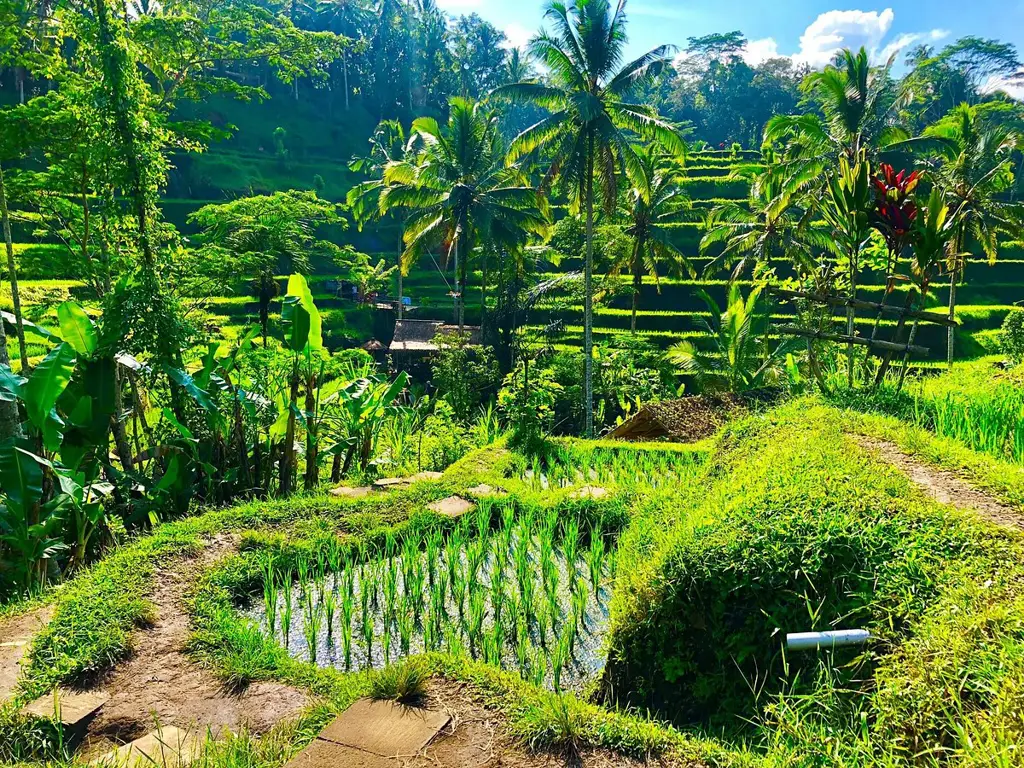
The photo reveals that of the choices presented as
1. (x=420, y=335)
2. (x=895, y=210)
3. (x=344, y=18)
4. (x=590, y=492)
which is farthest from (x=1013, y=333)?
(x=344, y=18)

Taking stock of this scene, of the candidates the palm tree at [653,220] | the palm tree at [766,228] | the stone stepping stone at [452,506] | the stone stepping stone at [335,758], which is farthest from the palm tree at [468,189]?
the stone stepping stone at [335,758]

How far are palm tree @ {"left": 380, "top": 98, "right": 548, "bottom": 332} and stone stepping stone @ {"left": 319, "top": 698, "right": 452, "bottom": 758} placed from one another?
1615 centimetres

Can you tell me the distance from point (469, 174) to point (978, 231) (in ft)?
40.9

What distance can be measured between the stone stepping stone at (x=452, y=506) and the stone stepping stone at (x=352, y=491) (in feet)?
2.19

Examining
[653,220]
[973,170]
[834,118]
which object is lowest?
[653,220]

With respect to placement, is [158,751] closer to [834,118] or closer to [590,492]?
[590,492]

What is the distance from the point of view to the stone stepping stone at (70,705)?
2.78 metres

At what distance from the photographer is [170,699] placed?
10.0 feet

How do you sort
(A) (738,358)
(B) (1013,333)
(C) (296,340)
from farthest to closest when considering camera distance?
(B) (1013,333)
(A) (738,358)
(C) (296,340)

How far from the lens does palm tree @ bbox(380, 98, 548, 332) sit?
1806 cm

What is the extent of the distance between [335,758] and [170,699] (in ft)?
3.96

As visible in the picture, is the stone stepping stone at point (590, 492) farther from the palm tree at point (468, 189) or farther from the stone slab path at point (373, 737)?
the palm tree at point (468, 189)

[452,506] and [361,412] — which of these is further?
[361,412]

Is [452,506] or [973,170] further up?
[973,170]
